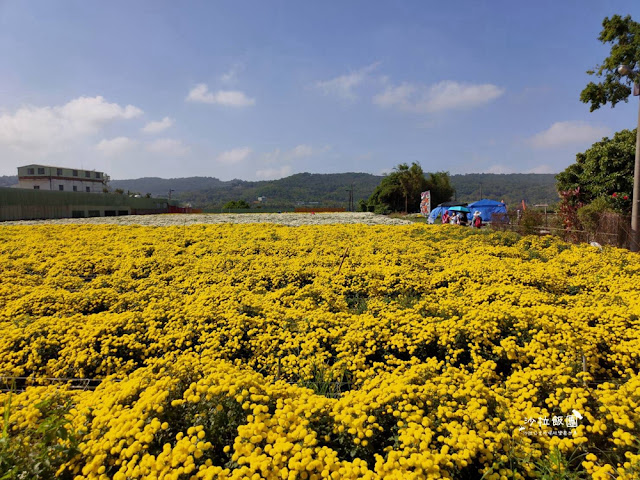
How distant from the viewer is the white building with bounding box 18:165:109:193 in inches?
2815

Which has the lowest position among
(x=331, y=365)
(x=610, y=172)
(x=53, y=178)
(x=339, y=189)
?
(x=331, y=365)

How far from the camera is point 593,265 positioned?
26.2 ft

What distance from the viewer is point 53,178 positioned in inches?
2840

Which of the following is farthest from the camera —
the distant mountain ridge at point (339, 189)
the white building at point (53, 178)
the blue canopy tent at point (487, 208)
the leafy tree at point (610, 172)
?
the distant mountain ridge at point (339, 189)

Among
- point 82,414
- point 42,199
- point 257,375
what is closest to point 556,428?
point 257,375

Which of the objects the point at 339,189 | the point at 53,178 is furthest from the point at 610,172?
the point at 339,189

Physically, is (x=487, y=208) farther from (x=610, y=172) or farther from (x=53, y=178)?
(x=53, y=178)

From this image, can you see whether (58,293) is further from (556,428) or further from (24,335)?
(556,428)

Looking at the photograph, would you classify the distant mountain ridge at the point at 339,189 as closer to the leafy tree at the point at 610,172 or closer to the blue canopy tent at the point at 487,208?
the blue canopy tent at the point at 487,208

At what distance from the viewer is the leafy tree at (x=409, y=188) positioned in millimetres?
50219

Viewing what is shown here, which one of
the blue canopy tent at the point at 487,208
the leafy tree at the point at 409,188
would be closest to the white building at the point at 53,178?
the leafy tree at the point at 409,188

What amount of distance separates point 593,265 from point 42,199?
39.4 meters

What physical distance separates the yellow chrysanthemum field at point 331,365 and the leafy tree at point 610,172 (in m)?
8.61

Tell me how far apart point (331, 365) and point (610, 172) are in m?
17.9
